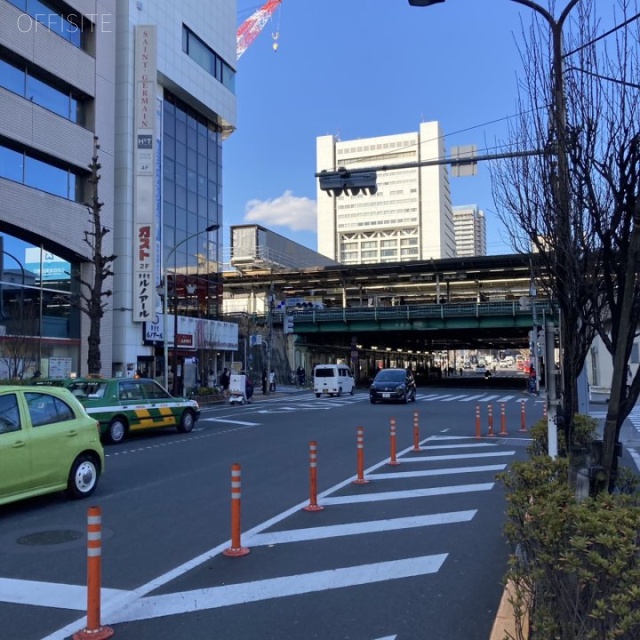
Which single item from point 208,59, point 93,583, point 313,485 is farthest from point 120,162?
point 93,583

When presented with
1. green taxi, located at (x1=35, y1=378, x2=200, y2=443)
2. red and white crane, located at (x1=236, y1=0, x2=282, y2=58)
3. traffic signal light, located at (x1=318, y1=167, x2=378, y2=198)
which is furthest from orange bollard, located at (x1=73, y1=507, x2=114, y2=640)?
red and white crane, located at (x1=236, y1=0, x2=282, y2=58)

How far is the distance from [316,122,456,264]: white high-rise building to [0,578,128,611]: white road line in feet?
496

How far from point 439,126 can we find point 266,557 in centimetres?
14929

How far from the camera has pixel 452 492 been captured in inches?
388

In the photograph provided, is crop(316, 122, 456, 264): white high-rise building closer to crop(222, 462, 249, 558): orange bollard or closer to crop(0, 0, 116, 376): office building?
crop(0, 0, 116, 376): office building

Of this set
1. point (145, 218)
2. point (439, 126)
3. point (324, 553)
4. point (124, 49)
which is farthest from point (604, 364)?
point (439, 126)

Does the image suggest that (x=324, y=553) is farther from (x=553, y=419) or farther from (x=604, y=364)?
(x=604, y=364)

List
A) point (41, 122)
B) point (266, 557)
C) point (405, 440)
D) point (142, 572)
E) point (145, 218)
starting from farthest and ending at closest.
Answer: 1. point (145, 218)
2. point (41, 122)
3. point (405, 440)
4. point (266, 557)
5. point (142, 572)

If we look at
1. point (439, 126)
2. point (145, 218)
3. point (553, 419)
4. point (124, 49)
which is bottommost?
point (553, 419)

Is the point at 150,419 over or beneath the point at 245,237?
beneath

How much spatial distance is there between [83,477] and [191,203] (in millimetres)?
33156

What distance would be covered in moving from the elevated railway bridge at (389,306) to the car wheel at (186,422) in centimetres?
2988

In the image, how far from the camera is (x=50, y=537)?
729 cm

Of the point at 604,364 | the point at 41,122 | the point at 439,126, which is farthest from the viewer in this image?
the point at 439,126
